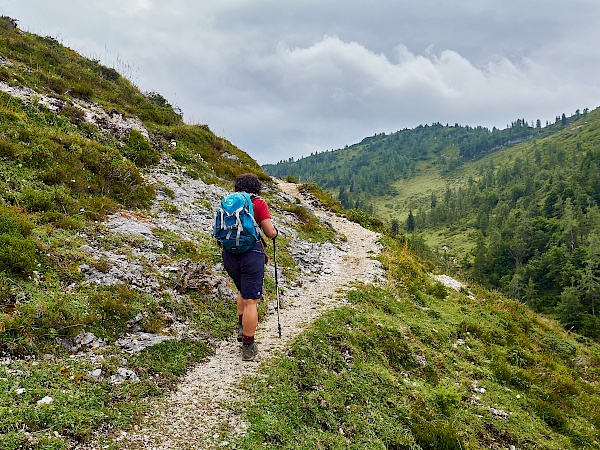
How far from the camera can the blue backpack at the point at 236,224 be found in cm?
671

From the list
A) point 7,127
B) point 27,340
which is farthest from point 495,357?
point 7,127

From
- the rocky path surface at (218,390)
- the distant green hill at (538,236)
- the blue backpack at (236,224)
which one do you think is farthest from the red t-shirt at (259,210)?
the distant green hill at (538,236)

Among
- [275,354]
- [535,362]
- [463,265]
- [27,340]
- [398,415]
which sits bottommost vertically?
[463,265]

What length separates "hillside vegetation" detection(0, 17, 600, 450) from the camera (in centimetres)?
544

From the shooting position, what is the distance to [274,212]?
20.2 meters

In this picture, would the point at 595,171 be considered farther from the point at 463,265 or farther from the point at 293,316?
the point at 293,316

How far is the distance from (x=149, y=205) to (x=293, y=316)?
23.6 ft

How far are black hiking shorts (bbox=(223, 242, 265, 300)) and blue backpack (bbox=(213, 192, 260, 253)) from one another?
0.64 feet

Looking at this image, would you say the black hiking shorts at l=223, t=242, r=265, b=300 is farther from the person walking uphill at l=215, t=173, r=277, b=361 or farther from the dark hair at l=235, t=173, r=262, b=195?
the dark hair at l=235, t=173, r=262, b=195

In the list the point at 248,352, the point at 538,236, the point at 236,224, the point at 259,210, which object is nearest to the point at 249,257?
the point at 236,224

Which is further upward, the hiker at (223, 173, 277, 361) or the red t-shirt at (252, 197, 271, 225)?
the red t-shirt at (252, 197, 271, 225)

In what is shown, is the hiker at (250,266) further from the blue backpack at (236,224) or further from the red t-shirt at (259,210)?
the blue backpack at (236,224)

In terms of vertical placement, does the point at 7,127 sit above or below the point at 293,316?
above

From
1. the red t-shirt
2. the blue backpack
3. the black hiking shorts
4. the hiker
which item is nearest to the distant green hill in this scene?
the hiker
